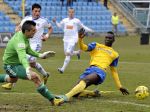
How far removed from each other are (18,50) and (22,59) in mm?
331

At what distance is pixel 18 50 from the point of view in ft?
33.5

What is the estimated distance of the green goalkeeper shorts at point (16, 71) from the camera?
1061 centimetres

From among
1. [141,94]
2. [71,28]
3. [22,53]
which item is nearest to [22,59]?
[22,53]

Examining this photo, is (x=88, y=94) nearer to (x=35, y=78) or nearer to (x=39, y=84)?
(x=39, y=84)

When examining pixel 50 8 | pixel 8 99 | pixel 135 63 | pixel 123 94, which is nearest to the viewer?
pixel 8 99

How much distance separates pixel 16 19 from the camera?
41750mm

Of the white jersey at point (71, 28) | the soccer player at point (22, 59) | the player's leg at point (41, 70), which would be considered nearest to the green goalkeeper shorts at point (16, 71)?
the soccer player at point (22, 59)

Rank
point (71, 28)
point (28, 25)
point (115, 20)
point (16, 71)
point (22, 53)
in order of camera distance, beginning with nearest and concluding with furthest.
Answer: point (22, 53)
point (28, 25)
point (16, 71)
point (71, 28)
point (115, 20)

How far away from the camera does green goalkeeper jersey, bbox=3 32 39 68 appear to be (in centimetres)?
1002

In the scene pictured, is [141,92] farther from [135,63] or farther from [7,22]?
[7,22]

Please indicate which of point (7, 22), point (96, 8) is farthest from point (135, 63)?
point (96, 8)

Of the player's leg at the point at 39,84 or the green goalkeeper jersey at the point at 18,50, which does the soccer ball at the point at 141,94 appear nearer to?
the player's leg at the point at 39,84

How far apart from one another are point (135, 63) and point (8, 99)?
38.0 ft

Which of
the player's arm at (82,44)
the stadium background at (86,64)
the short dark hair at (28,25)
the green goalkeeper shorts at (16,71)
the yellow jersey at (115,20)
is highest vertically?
the short dark hair at (28,25)
